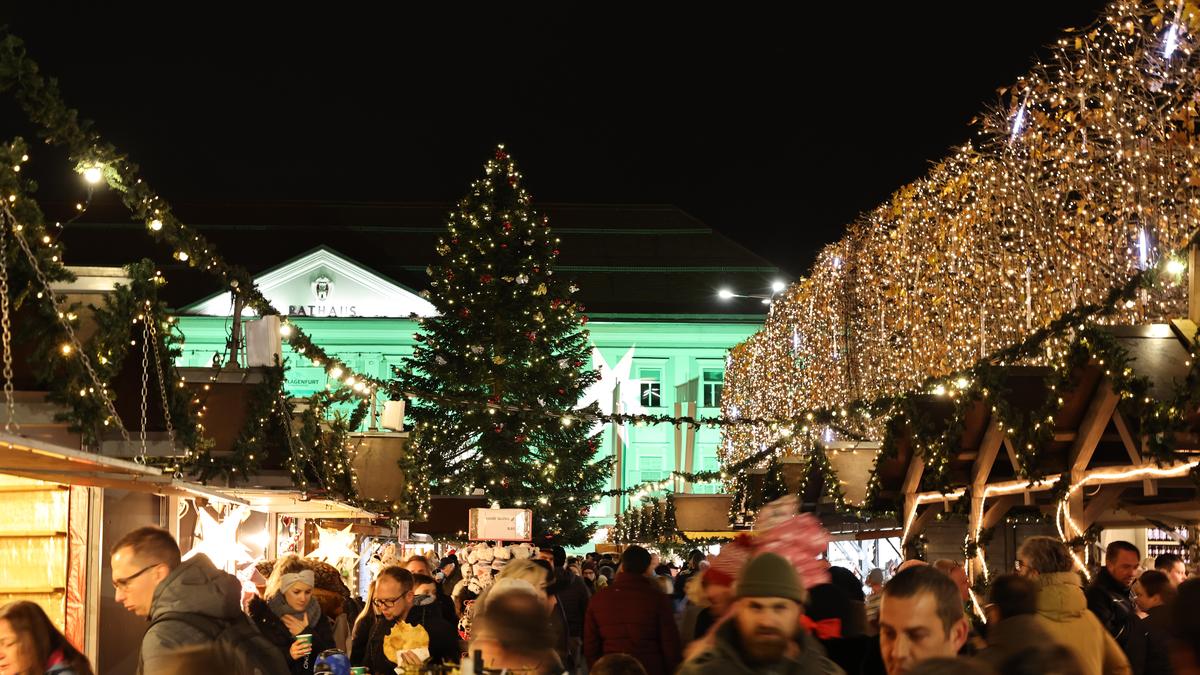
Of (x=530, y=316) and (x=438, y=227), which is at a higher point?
(x=438, y=227)

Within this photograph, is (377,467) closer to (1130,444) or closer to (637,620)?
(637,620)

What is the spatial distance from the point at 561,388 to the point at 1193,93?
2865 centimetres

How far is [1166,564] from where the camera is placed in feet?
37.0

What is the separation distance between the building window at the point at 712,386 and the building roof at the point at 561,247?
270 centimetres

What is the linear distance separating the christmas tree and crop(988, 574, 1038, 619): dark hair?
38.0 meters

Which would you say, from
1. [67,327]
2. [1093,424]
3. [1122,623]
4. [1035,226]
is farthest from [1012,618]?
[1035,226]

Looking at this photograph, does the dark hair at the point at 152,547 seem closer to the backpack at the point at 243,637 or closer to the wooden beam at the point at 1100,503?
the backpack at the point at 243,637

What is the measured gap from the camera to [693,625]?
9961 mm

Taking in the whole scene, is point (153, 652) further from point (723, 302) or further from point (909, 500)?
point (723, 302)

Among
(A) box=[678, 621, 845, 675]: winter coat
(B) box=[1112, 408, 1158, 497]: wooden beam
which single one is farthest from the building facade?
(A) box=[678, 621, 845, 675]: winter coat

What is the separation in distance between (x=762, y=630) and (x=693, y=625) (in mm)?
5454

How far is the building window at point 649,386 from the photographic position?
73.9 m

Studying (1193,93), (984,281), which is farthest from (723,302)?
(1193,93)

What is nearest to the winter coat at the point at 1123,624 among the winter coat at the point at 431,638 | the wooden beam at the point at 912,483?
the winter coat at the point at 431,638
